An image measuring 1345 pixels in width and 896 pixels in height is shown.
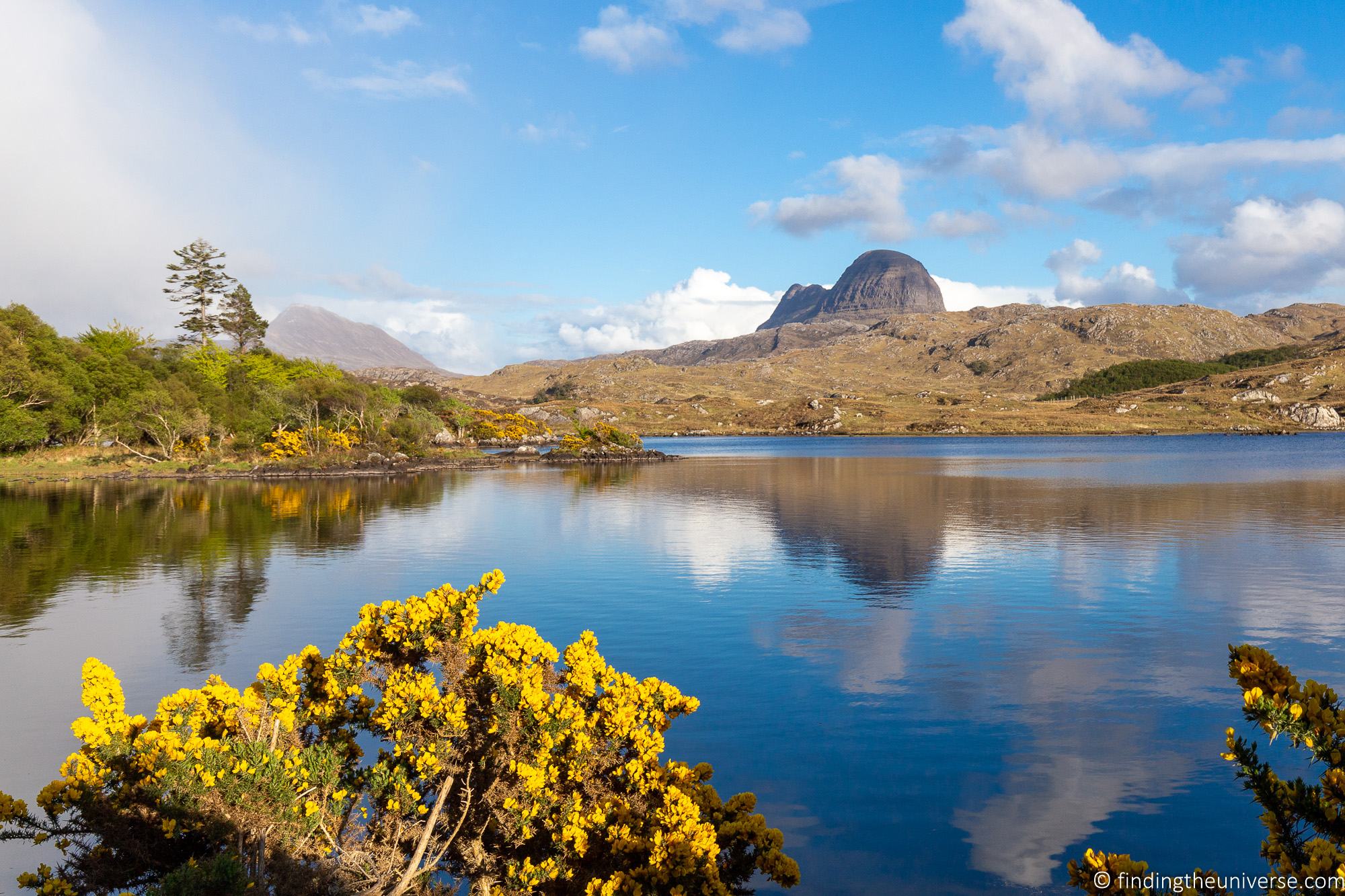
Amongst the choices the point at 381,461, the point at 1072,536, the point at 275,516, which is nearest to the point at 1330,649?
the point at 1072,536

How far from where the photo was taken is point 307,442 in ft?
307

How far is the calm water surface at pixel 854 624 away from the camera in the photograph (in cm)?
1322

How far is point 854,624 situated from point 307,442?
8511cm

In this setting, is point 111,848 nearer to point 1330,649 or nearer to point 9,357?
point 1330,649

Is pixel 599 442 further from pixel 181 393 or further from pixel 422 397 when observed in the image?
pixel 181 393

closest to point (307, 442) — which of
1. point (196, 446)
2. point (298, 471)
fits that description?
point (298, 471)

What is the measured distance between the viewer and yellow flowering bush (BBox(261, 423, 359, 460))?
302ft

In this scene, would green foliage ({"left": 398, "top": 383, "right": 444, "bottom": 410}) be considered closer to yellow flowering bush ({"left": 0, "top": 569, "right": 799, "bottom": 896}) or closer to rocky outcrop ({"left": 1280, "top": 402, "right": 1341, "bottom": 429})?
yellow flowering bush ({"left": 0, "top": 569, "right": 799, "bottom": 896})

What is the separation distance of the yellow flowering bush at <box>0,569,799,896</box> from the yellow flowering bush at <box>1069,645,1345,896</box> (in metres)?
→ 4.33

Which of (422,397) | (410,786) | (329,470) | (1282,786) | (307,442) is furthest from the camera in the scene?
(422,397)

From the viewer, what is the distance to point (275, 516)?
5128 centimetres

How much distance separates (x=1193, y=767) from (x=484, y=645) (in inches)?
528

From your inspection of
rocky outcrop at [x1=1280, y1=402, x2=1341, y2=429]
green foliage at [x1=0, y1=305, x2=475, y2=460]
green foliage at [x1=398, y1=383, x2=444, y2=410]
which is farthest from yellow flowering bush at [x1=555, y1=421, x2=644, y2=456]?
rocky outcrop at [x1=1280, y1=402, x2=1341, y2=429]

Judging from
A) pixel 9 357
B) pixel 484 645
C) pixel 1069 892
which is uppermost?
pixel 9 357
